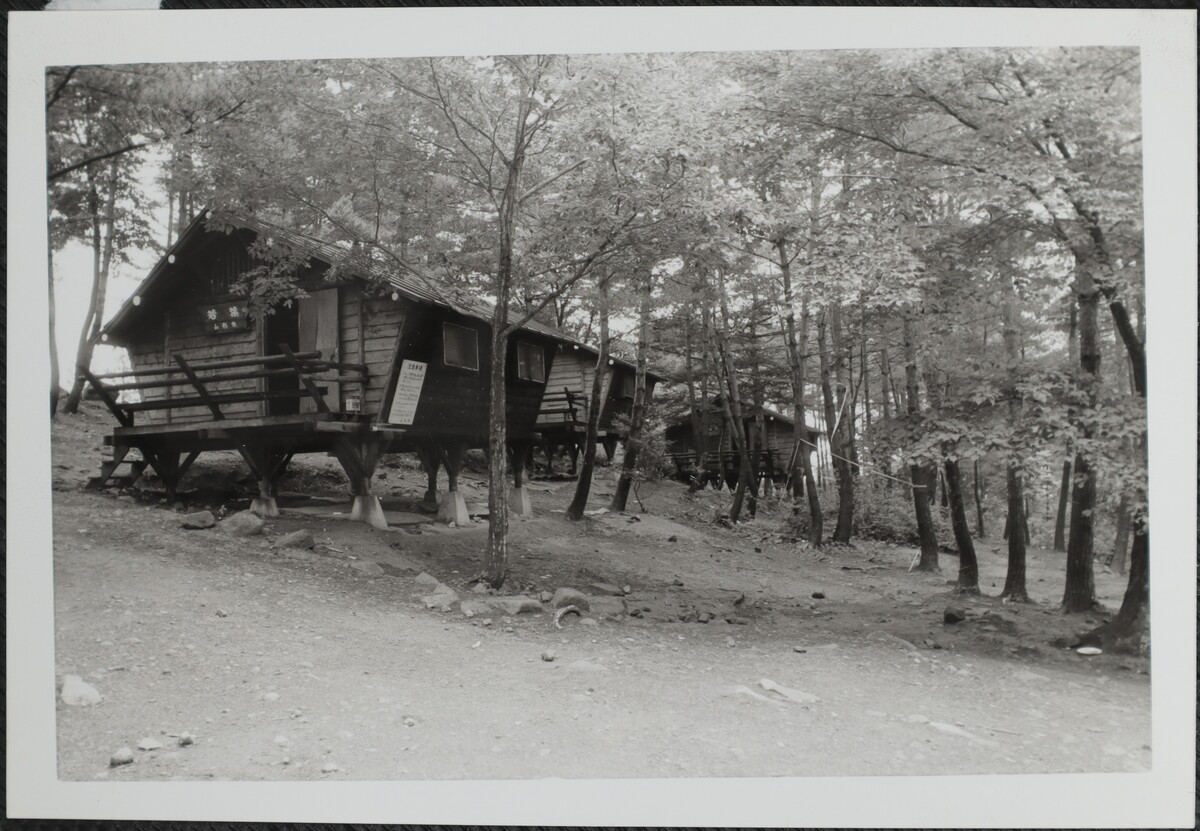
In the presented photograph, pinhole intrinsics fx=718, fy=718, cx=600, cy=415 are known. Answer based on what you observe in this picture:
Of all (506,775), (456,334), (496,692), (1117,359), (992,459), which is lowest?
(506,775)

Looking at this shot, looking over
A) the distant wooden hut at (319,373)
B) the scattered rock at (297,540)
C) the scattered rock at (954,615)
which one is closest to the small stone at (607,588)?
the distant wooden hut at (319,373)

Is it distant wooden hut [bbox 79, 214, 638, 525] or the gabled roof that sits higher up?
the gabled roof

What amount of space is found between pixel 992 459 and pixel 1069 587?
635 millimetres

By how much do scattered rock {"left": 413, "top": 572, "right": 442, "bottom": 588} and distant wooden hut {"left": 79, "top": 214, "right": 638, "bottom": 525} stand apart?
0.66 m

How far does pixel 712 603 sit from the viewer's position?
3.81m

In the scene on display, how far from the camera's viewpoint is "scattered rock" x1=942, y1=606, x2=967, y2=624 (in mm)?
3434

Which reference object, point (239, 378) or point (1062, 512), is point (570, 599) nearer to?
point (1062, 512)

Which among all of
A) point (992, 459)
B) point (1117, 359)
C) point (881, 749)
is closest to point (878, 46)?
point (1117, 359)

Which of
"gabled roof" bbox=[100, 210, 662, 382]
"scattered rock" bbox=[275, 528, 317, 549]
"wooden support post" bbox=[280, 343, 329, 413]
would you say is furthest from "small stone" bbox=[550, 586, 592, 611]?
"wooden support post" bbox=[280, 343, 329, 413]

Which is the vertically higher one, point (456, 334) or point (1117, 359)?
point (456, 334)

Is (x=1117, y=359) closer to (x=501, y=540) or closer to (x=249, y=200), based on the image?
(x=501, y=540)

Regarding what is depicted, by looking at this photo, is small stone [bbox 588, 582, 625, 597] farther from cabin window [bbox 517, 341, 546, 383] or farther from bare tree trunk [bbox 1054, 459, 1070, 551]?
bare tree trunk [bbox 1054, 459, 1070, 551]

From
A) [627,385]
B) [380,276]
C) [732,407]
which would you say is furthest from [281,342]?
[732,407]

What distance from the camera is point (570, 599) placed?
3914 millimetres
